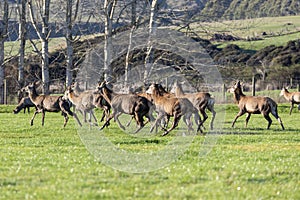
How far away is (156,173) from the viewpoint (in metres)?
11.2

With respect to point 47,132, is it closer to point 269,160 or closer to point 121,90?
point 269,160

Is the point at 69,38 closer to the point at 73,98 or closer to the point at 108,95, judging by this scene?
the point at 73,98

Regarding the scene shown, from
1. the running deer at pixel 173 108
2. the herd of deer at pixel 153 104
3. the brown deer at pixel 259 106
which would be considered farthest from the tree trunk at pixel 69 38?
the running deer at pixel 173 108

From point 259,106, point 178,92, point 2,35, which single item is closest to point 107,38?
point 2,35

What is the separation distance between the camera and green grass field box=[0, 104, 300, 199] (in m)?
9.30

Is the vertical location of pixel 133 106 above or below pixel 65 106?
above

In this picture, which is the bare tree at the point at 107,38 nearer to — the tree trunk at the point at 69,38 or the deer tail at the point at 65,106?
Result: the tree trunk at the point at 69,38

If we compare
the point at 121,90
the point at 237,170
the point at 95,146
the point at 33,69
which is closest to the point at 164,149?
the point at 95,146

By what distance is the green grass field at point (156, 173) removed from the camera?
9.30 meters

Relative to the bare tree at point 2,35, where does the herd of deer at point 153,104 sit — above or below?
below

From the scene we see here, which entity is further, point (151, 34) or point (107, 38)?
point (151, 34)

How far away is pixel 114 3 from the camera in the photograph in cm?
3856

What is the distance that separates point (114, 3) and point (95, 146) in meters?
23.3

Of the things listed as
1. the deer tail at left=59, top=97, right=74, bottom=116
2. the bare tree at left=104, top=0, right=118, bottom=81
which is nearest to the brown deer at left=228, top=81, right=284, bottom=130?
the deer tail at left=59, top=97, right=74, bottom=116
